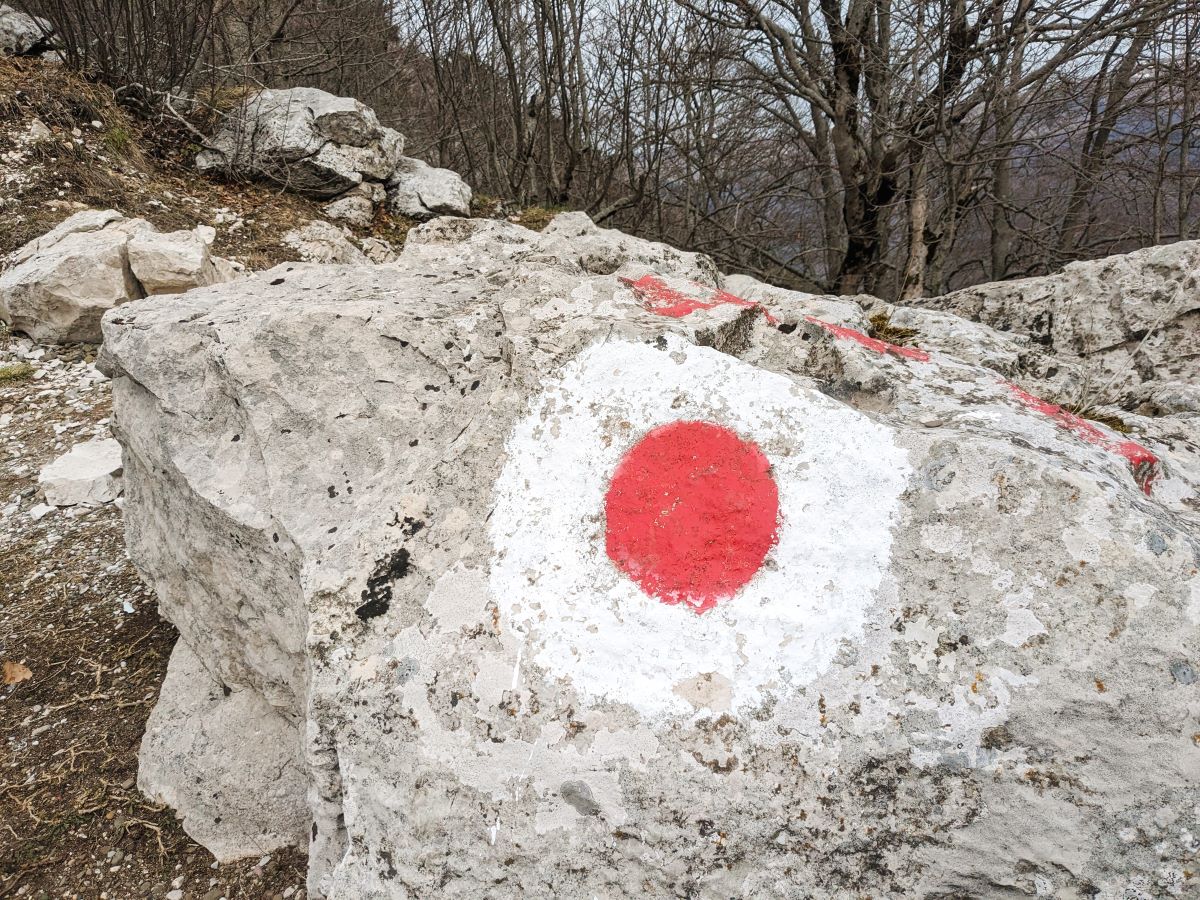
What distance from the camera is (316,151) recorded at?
6.14 metres

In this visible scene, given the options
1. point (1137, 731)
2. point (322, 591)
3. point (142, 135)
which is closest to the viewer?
point (1137, 731)

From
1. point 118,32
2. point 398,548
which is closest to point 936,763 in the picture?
point 398,548

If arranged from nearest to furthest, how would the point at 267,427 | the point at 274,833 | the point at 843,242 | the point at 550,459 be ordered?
the point at 550,459 → the point at 267,427 → the point at 274,833 → the point at 843,242

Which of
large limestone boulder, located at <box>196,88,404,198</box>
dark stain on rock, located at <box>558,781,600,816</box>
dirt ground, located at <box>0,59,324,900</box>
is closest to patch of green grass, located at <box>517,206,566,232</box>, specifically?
large limestone boulder, located at <box>196,88,404,198</box>

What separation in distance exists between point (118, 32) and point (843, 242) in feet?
23.7

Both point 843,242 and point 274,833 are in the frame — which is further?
point 843,242

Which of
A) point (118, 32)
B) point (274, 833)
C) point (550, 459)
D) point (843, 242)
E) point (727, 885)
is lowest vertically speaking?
point (274, 833)

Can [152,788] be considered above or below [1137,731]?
below

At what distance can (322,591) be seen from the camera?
1.60m

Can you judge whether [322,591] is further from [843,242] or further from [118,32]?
[843,242]

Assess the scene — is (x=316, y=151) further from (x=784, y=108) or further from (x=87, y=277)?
(x=784, y=108)

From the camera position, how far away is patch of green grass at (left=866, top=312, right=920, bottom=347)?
118 inches

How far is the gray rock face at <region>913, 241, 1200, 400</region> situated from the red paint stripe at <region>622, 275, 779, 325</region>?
2060 millimetres

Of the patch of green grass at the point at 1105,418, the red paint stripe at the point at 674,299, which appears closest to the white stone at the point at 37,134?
the red paint stripe at the point at 674,299
